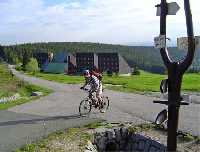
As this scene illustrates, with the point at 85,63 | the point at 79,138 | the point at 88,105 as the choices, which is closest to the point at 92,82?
the point at 88,105

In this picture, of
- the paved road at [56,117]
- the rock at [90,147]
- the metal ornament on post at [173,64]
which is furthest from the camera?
the paved road at [56,117]

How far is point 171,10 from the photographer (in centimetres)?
995

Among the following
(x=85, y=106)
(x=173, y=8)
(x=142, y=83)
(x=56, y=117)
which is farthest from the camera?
(x=142, y=83)

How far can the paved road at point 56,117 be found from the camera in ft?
46.3

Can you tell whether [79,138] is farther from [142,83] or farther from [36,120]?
[142,83]

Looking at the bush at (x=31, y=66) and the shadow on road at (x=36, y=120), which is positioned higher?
the shadow on road at (x=36, y=120)

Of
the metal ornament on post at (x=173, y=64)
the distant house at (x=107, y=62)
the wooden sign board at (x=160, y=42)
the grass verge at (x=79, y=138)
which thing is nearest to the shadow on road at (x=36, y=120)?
the grass verge at (x=79, y=138)

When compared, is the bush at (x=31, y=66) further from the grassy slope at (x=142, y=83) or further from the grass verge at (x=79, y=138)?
the grass verge at (x=79, y=138)

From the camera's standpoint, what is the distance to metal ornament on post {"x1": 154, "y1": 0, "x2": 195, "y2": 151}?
973 cm

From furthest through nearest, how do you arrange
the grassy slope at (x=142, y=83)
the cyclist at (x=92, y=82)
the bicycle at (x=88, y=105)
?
the grassy slope at (x=142, y=83)
the bicycle at (x=88, y=105)
the cyclist at (x=92, y=82)

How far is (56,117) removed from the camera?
17.7 m

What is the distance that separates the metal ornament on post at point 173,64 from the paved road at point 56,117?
11.6 ft

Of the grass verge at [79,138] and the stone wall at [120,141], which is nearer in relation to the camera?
the grass verge at [79,138]

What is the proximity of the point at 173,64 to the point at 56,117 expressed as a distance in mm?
8388
